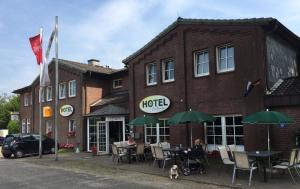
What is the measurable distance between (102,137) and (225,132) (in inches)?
410

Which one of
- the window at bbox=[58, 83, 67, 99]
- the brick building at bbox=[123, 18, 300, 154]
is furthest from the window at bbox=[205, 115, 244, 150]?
the window at bbox=[58, 83, 67, 99]

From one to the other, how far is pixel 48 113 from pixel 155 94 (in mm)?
13690

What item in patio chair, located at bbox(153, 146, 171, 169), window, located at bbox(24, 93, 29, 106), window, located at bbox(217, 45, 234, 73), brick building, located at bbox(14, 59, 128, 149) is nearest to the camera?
patio chair, located at bbox(153, 146, 171, 169)

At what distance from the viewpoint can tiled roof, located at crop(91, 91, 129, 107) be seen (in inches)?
992

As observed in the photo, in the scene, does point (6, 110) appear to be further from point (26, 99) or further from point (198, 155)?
point (198, 155)

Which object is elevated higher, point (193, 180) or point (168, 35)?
point (168, 35)

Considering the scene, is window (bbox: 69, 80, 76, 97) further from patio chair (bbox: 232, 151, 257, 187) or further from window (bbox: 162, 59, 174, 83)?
patio chair (bbox: 232, 151, 257, 187)

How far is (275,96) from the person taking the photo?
1502cm

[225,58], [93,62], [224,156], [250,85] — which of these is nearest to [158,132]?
[225,58]

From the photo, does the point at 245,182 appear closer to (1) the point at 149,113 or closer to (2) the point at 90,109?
(1) the point at 149,113

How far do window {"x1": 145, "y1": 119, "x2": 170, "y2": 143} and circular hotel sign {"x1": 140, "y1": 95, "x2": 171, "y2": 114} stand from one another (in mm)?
744

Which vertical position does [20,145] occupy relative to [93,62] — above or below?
below

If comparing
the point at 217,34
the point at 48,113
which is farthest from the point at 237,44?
the point at 48,113

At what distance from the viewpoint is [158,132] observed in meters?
20.6
